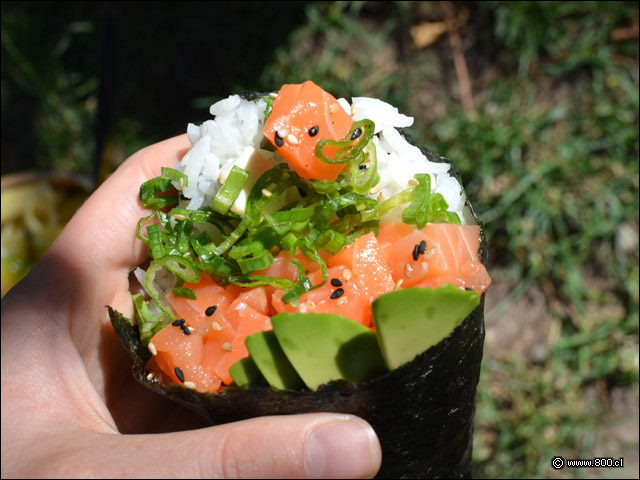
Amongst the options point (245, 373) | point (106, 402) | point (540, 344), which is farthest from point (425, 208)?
point (540, 344)

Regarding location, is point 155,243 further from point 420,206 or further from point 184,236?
point 420,206

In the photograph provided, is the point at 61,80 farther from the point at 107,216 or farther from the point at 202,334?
the point at 202,334

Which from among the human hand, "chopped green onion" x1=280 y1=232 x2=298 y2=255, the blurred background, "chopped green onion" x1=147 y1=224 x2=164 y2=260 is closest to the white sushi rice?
"chopped green onion" x1=147 y1=224 x2=164 y2=260

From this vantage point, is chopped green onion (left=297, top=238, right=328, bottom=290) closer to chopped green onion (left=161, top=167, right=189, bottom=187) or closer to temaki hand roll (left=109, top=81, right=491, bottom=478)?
temaki hand roll (left=109, top=81, right=491, bottom=478)

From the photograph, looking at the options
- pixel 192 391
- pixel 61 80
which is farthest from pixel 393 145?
pixel 61 80

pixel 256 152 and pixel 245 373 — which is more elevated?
pixel 256 152

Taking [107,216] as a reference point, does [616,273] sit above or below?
below

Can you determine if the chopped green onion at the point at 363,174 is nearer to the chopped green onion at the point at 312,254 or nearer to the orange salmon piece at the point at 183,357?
the chopped green onion at the point at 312,254
